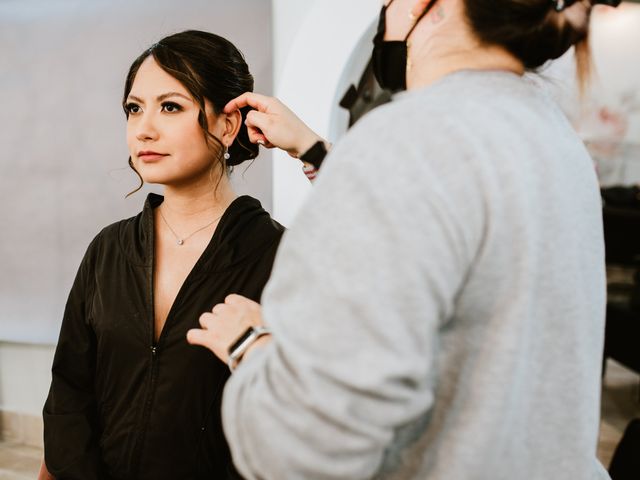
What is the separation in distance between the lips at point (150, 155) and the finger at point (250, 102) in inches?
7.2

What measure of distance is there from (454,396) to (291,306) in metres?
0.20

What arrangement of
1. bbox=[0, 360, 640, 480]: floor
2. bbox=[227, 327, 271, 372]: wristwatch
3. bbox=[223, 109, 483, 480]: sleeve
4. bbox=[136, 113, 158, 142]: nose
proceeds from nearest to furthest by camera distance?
bbox=[223, 109, 483, 480]: sleeve
bbox=[227, 327, 271, 372]: wristwatch
bbox=[136, 113, 158, 142]: nose
bbox=[0, 360, 640, 480]: floor

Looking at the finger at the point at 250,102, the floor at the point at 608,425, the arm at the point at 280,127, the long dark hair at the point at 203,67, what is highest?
the long dark hair at the point at 203,67

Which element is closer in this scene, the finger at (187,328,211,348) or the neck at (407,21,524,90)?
the neck at (407,21,524,90)

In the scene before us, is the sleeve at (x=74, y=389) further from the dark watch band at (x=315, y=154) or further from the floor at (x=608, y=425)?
the floor at (x=608, y=425)

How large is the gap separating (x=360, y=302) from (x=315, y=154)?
619 mm

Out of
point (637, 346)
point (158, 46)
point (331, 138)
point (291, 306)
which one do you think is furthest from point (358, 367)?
point (637, 346)

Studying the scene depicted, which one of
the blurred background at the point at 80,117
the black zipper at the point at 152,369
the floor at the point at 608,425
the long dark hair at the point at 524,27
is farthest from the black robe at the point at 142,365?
the floor at the point at 608,425

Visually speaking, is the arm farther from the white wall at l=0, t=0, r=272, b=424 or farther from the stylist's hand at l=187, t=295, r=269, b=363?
the white wall at l=0, t=0, r=272, b=424

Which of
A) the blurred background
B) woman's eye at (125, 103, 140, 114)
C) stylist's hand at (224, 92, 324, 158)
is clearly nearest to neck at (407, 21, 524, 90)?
stylist's hand at (224, 92, 324, 158)

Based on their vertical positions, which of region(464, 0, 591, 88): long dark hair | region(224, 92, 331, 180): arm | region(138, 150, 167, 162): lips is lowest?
region(138, 150, 167, 162): lips

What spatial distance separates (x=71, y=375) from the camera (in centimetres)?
121

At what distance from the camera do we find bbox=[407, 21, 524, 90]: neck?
0.54 m

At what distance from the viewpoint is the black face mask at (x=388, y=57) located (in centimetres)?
69
